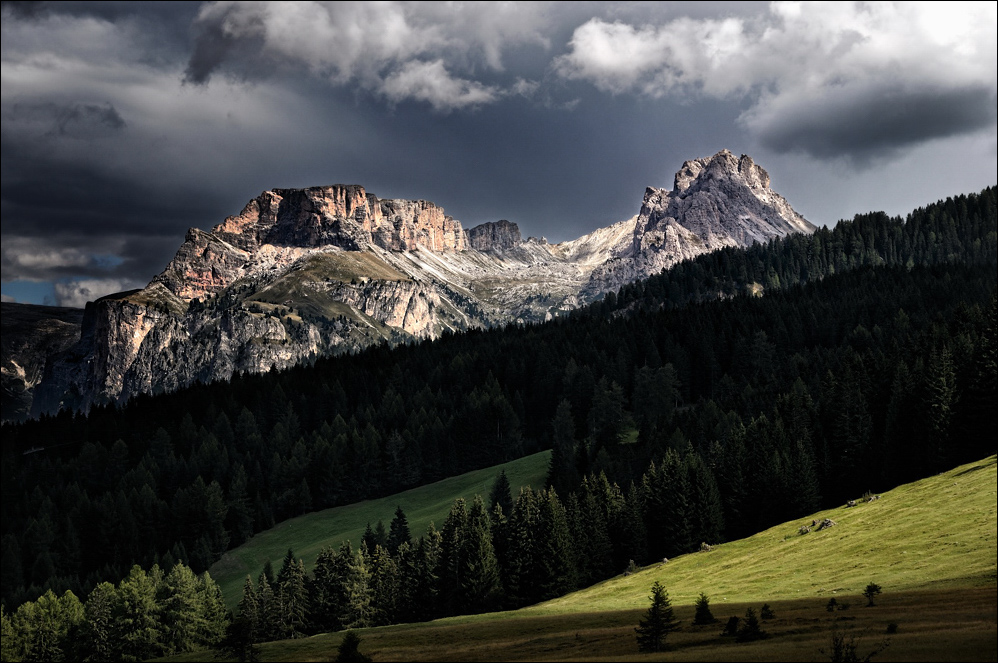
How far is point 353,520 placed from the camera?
14900cm

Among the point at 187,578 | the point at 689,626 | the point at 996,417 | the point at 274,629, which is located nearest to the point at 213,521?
the point at 187,578

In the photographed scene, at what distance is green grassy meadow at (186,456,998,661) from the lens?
4150 centimetres

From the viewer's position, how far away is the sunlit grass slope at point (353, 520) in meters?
132

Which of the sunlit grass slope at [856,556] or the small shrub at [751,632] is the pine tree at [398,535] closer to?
the sunlit grass slope at [856,556]

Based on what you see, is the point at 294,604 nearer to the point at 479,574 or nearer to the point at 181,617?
the point at 181,617

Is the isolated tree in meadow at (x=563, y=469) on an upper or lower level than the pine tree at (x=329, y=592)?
upper

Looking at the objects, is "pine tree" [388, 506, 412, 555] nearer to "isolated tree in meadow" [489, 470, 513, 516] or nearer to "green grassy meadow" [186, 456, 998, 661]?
"isolated tree in meadow" [489, 470, 513, 516]

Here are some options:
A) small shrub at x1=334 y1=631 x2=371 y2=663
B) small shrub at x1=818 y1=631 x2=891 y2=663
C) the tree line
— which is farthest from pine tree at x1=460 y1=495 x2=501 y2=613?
small shrub at x1=818 y1=631 x2=891 y2=663

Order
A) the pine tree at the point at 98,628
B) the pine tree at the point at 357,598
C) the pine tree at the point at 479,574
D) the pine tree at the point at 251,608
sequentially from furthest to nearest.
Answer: the pine tree at the point at 479,574
the pine tree at the point at 98,628
the pine tree at the point at 357,598
the pine tree at the point at 251,608

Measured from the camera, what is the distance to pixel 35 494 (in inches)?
6486

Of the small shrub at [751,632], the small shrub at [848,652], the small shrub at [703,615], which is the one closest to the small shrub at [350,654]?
the small shrub at [703,615]

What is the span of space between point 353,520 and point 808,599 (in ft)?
341

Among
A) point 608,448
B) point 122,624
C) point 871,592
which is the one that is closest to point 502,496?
point 608,448

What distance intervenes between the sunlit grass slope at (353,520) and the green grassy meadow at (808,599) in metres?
48.7
